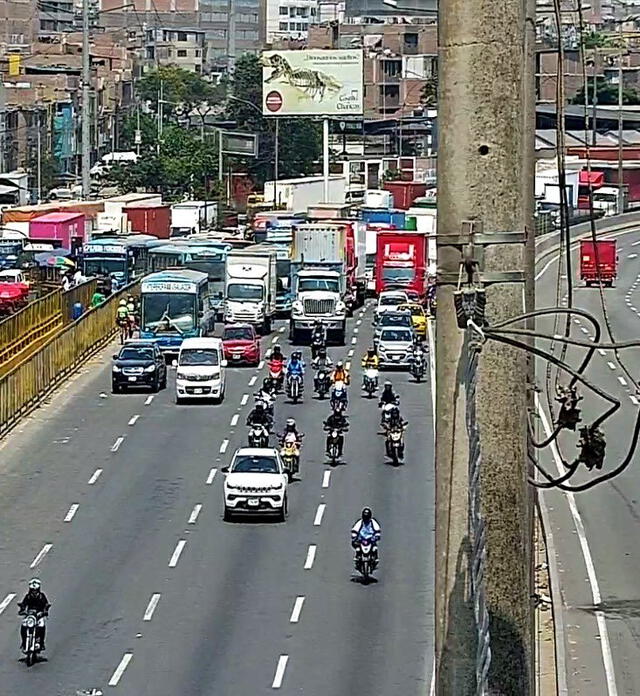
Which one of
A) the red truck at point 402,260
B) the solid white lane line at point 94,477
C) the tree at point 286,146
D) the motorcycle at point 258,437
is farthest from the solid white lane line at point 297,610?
the tree at point 286,146

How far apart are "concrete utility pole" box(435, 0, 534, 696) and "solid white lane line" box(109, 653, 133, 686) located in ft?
57.7

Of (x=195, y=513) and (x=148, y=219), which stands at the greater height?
(x=148, y=219)

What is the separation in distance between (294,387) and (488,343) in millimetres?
42286

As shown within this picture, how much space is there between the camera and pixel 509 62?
5852 millimetres

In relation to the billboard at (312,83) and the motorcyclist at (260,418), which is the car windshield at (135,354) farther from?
the billboard at (312,83)

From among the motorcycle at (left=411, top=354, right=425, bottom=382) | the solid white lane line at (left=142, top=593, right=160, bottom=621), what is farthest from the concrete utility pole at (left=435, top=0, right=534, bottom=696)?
the motorcycle at (left=411, top=354, right=425, bottom=382)

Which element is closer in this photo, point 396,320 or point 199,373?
point 199,373

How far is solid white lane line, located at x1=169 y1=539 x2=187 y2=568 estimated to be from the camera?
3048 cm

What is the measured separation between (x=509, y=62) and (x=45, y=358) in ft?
140

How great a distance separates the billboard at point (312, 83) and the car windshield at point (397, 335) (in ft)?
162

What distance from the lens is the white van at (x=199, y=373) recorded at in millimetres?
47906

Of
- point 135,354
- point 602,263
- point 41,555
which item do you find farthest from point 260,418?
point 602,263

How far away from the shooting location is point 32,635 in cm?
2448

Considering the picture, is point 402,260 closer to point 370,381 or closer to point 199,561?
point 370,381
